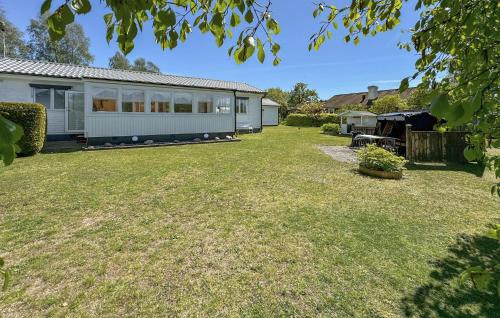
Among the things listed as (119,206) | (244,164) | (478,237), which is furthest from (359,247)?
(244,164)

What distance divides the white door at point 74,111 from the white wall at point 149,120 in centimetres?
166

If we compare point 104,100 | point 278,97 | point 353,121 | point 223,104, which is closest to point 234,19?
point 104,100

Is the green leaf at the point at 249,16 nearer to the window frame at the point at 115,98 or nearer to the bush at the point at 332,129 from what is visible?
the window frame at the point at 115,98

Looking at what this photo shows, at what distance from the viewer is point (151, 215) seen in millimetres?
4914

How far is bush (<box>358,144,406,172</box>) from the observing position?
8.12 m

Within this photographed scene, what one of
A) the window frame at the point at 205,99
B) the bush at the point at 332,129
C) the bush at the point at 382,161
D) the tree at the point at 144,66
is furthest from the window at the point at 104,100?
the tree at the point at 144,66

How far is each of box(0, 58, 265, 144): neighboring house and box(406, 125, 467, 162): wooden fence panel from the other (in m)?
11.3

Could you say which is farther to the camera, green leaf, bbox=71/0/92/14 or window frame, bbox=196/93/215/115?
window frame, bbox=196/93/215/115

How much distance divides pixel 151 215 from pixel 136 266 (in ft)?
5.42

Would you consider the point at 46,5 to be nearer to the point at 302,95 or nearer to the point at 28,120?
the point at 28,120

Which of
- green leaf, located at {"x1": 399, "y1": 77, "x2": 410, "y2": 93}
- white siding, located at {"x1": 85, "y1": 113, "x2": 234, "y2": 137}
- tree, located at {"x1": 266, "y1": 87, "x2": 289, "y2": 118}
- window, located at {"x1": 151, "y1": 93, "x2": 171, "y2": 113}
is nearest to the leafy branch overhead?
green leaf, located at {"x1": 399, "y1": 77, "x2": 410, "y2": 93}

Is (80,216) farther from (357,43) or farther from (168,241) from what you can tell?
(357,43)

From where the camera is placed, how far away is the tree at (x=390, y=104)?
92.7 ft

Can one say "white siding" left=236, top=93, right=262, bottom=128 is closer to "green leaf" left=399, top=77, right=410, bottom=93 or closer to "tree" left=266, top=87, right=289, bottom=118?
"green leaf" left=399, top=77, right=410, bottom=93
